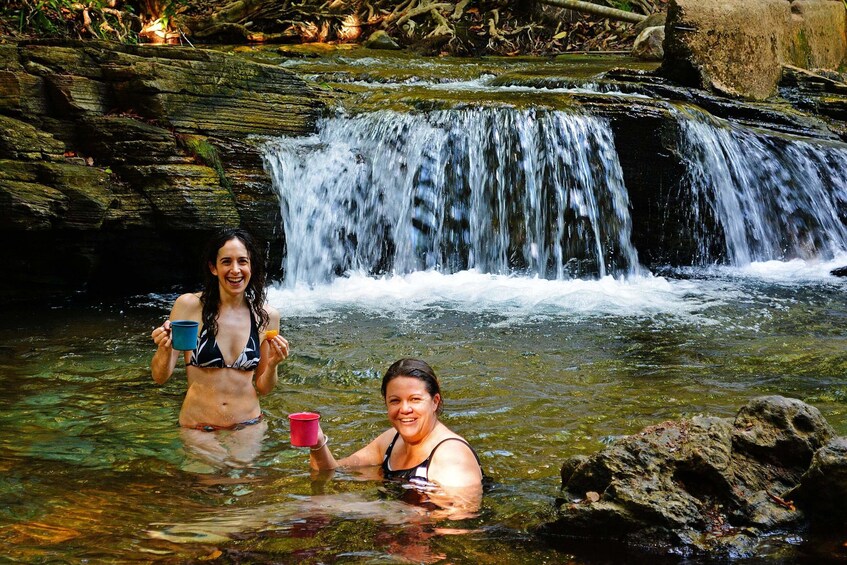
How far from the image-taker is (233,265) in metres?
4.86

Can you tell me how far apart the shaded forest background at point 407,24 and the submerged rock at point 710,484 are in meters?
15.2

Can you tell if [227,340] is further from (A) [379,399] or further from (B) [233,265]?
(A) [379,399]

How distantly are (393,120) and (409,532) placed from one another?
26.7 ft

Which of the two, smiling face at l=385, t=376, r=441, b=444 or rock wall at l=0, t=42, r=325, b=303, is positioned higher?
rock wall at l=0, t=42, r=325, b=303

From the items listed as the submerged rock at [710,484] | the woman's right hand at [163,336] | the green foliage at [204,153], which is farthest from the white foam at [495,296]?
the submerged rock at [710,484]

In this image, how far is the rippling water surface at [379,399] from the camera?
11.5 feet

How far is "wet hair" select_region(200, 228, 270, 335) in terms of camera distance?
4.91m

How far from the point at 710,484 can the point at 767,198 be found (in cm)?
890

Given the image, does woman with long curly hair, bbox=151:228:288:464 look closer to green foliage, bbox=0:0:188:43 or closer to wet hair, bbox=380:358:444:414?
wet hair, bbox=380:358:444:414

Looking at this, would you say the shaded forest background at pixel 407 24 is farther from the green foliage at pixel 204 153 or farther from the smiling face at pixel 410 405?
the smiling face at pixel 410 405

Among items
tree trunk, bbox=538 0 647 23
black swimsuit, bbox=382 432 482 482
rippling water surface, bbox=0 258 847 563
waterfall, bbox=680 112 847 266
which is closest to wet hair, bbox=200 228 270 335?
rippling water surface, bbox=0 258 847 563

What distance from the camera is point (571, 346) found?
23.4ft

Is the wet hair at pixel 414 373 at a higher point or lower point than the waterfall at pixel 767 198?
lower

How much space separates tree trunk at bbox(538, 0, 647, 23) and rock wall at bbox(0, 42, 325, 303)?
10299 millimetres
